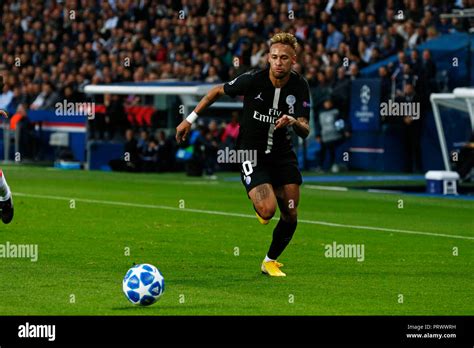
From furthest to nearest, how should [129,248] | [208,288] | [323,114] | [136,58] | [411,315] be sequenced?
1. [136,58]
2. [323,114]
3. [129,248]
4. [208,288]
5. [411,315]

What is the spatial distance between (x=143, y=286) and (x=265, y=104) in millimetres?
3111

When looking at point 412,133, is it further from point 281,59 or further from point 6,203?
point 281,59

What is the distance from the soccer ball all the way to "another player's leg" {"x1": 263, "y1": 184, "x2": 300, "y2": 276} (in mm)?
2727

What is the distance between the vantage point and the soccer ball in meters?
11.5

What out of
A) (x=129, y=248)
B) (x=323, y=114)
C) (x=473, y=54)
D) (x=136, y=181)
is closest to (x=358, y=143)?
(x=323, y=114)

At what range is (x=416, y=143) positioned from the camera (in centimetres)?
3347

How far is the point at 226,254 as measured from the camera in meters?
16.2

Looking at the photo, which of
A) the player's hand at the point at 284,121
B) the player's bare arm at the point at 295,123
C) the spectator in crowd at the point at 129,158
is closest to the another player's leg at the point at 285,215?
the player's bare arm at the point at 295,123

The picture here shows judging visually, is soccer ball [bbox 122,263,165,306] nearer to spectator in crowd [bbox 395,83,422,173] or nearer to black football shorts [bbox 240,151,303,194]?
black football shorts [bbox 240,151,303,194]

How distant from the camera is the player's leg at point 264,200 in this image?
13.6m

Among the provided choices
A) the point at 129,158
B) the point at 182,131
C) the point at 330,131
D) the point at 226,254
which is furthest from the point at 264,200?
the point at 330,131
